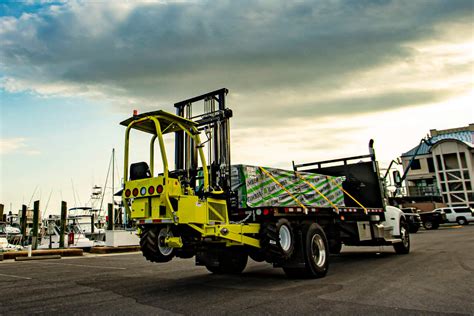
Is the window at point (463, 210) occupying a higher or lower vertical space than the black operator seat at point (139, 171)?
lower

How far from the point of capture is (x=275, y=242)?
24.6 feet

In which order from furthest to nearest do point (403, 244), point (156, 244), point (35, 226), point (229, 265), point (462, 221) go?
point (462, 221) → point (35, 226) → point (403, 244) → point (229, 265) → point (156, 244)

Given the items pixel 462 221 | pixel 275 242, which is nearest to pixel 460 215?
pixel 462 221

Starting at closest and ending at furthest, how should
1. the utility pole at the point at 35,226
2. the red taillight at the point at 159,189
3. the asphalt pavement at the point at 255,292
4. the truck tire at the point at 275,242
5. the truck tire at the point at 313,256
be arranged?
the asphalt pavement at the point at 255,292
the red taillight at the point at 159,189
the truck tire at the point at 275,242
the truck tire at the point at 313,256
the utility pole at the point at 35,226

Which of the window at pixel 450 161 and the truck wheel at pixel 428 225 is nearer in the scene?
the truck wheel at pixel 428 225

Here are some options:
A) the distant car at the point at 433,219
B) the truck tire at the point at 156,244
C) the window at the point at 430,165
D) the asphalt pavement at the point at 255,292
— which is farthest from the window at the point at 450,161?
the truck tire at the point at 156,244

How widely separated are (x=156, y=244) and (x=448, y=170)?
68164 mm

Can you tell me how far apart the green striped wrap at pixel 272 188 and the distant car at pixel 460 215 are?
115 ft

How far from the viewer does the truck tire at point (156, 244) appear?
22.8 ft

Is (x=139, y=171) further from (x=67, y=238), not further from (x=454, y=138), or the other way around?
(x=454, y=138)

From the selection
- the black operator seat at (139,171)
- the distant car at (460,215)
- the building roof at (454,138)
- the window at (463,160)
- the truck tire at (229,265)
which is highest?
the building roof at (454,138)

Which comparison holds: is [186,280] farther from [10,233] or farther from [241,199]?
[10,233]

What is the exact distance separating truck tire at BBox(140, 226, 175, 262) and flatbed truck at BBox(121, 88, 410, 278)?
2 cm

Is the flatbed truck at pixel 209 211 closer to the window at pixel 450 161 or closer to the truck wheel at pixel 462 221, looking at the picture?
the truck wheel at pixel 462 221
